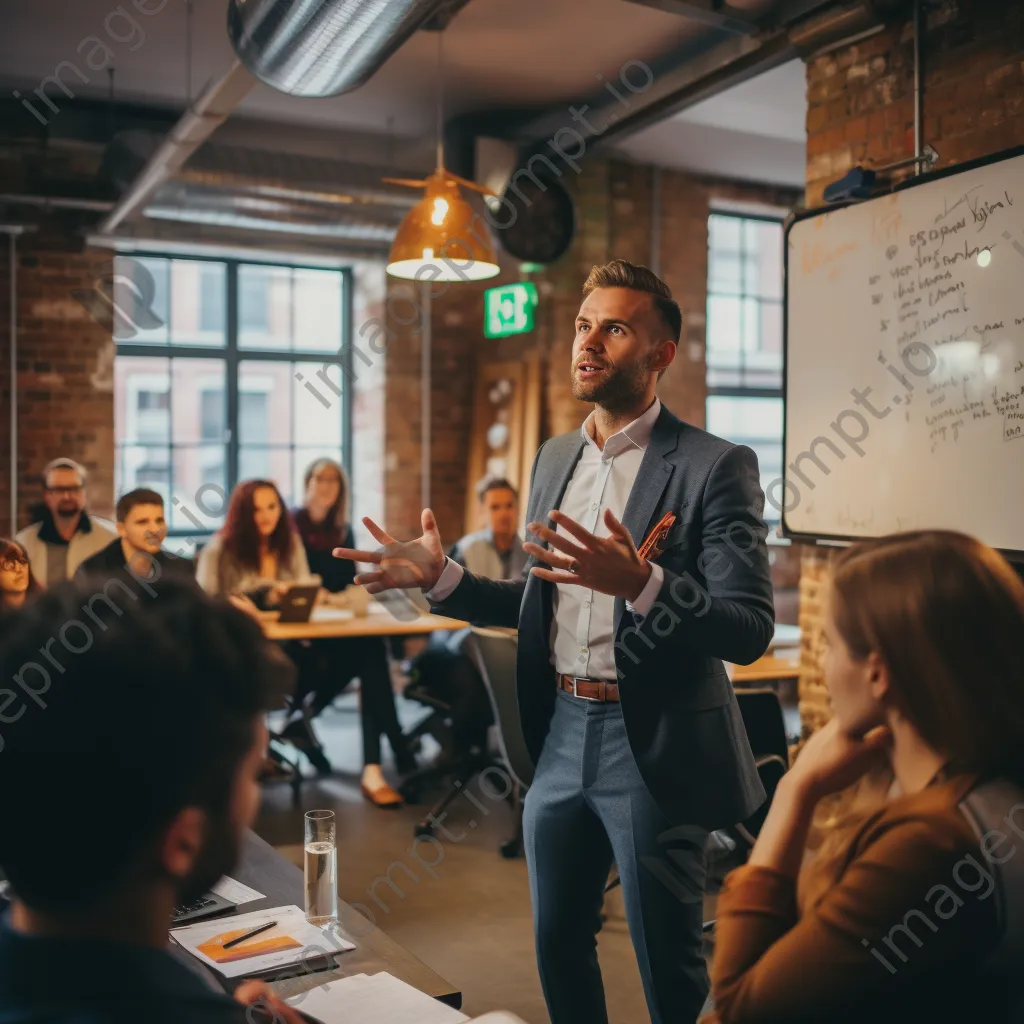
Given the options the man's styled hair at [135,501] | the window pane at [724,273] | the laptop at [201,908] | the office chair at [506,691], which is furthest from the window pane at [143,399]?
the laptop at [201,908]

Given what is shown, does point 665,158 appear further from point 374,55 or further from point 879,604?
point 879,604

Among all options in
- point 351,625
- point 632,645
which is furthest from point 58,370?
point 632,645

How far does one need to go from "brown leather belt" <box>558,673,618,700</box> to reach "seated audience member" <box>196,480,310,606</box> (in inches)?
117

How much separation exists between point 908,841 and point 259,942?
878mm

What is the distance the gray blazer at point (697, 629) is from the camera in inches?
68.5

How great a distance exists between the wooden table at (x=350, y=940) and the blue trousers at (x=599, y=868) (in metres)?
0.45

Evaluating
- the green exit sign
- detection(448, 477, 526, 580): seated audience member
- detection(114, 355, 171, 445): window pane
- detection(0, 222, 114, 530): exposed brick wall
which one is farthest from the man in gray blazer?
detection(114, 355, 171, 445): window pane

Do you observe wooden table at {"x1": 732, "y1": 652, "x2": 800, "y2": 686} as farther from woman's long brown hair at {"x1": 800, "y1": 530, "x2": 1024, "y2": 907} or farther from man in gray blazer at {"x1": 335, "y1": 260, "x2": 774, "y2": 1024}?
woman's long brown hair at {"x1": 800, "y1": 530, "x2": 1024, "y2": 907}

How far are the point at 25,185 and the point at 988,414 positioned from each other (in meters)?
5.36

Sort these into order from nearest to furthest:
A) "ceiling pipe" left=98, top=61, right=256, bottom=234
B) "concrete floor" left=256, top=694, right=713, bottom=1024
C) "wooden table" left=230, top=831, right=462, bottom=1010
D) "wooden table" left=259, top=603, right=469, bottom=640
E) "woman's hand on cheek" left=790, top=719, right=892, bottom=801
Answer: "woman's hand on cheek" left=790, top=719, right=892, bottom=801, "wooden table" left=230, top=831, right=462, bottom=1010, "concrete floor" left=256, top=694, right=713, bottom=1024, "ceiling pipe" left=98, top=61, right=256, bottom=234, "wooden table" left=259, top=603, right=469, bottom=640

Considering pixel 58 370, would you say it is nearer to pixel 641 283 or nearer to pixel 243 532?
pixel 243 532

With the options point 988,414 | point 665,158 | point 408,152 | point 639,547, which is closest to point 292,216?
point 408,152

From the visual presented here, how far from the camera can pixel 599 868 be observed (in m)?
1.94

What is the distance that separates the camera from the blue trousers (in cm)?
180
